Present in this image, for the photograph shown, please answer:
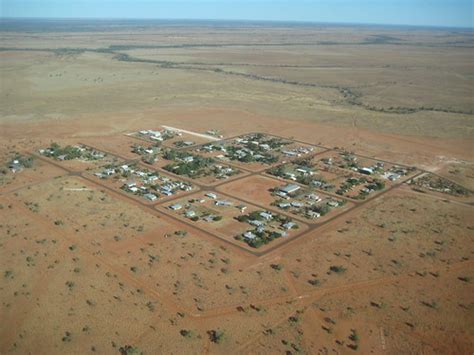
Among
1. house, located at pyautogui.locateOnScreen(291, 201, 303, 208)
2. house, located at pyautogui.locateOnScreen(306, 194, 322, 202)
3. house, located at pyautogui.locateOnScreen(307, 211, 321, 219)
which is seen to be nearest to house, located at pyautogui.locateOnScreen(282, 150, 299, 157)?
house, located at pyautogui.locateOnScreen(306, 194, 322, 202)

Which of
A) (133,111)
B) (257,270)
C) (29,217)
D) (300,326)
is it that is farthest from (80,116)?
(300,326)

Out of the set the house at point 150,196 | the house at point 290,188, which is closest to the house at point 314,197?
the house at point 290,188

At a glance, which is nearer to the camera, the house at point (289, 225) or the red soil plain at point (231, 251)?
the red soil plain at point (231, 251)

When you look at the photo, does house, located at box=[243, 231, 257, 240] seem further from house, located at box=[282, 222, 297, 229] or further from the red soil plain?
house, located at box=[282, 222, 297, 229]

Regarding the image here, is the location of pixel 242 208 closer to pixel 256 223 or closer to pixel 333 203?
pixel 256 223

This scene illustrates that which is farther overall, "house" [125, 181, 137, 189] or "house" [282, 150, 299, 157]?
"house" [282, 150, 299, 157]

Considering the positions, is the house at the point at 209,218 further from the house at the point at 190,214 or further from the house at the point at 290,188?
the house at the point at 290,188

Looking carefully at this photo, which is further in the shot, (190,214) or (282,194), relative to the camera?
(282,194)

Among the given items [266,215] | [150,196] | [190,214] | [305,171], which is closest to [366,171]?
[305,171]
